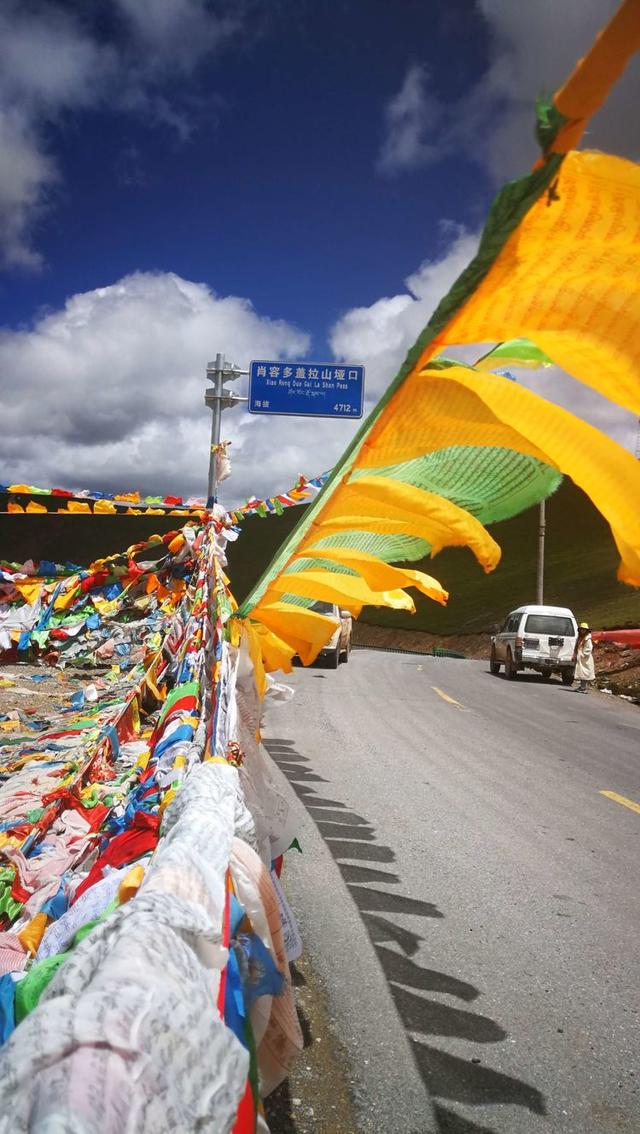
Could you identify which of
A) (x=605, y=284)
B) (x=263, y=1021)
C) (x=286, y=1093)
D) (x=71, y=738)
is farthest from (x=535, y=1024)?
(x=71, y=738)

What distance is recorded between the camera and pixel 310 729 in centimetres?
989

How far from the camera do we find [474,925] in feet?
13.3

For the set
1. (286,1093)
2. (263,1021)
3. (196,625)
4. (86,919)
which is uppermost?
(196,625)

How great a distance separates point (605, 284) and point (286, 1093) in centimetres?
271

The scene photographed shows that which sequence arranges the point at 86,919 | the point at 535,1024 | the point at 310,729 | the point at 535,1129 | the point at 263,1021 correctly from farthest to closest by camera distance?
1. the point at 310,729
2. the point at 535,1024
3. the point at 535,1129
4. the point at 263,1021
5. the point at 86,919

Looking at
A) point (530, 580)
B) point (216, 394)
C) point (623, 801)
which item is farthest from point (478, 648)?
point (623, 801)

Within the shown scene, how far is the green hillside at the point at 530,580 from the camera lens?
42.1 meters

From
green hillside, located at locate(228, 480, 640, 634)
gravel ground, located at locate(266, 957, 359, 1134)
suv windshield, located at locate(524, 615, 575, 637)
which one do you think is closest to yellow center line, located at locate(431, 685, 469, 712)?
suv windshield, located at locate(524, 615, 575, 637)

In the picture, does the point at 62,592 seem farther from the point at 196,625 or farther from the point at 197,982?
the point at 197,982

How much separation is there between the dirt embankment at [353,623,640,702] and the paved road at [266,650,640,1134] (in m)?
11.1

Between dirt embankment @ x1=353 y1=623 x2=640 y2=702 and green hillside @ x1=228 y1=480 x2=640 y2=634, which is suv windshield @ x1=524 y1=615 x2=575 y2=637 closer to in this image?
dirt embankment @ x1=353 y1=623 x2=640 y2=702

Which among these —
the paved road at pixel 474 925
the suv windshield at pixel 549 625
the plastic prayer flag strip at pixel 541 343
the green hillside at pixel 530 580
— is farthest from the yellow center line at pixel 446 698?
the green hillside at pixel 530 580

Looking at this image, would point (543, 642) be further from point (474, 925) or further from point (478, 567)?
point (478, 567)

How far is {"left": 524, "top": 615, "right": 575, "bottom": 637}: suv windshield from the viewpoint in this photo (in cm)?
1973
